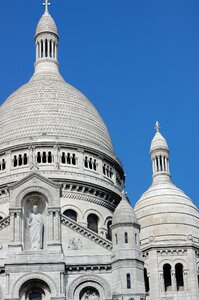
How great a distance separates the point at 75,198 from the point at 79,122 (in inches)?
316

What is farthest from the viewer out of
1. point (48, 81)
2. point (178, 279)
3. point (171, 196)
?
point (48, 81)

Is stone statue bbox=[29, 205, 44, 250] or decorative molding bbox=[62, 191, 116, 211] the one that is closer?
stone statue bbox=[29, 205, 44, 250]

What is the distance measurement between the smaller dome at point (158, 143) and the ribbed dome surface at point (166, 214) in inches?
259

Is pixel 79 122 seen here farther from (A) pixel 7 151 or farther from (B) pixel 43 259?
(B) pixel 43 259

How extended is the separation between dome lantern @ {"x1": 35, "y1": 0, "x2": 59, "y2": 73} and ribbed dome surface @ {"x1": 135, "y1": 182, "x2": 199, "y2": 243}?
18.9 meters

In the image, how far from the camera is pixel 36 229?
53875 mm

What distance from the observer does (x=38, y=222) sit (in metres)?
54.1

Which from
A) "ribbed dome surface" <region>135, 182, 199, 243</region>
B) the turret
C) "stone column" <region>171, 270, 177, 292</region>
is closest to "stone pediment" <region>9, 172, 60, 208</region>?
the turret

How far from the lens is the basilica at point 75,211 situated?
52094 millimetres

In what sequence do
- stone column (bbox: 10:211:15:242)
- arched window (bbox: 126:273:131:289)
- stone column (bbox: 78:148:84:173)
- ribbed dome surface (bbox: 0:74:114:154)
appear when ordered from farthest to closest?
ribbed dome surface (bbox: 0:74:114:154)
stone column (bbox: 78:148:84:173)
stone column (bbox: 10:211:15:242)
arched window (bbox: 126:273:131:289)

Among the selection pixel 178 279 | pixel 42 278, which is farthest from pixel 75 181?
pixel 42 278

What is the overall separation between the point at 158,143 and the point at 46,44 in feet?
50.6

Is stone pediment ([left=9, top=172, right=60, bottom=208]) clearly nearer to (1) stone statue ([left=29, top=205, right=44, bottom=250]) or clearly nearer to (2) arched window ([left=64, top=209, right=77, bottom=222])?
(1) stone statue ([left=29, top=205, right=44, bottom=250])

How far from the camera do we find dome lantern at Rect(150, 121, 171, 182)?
2781 inches
